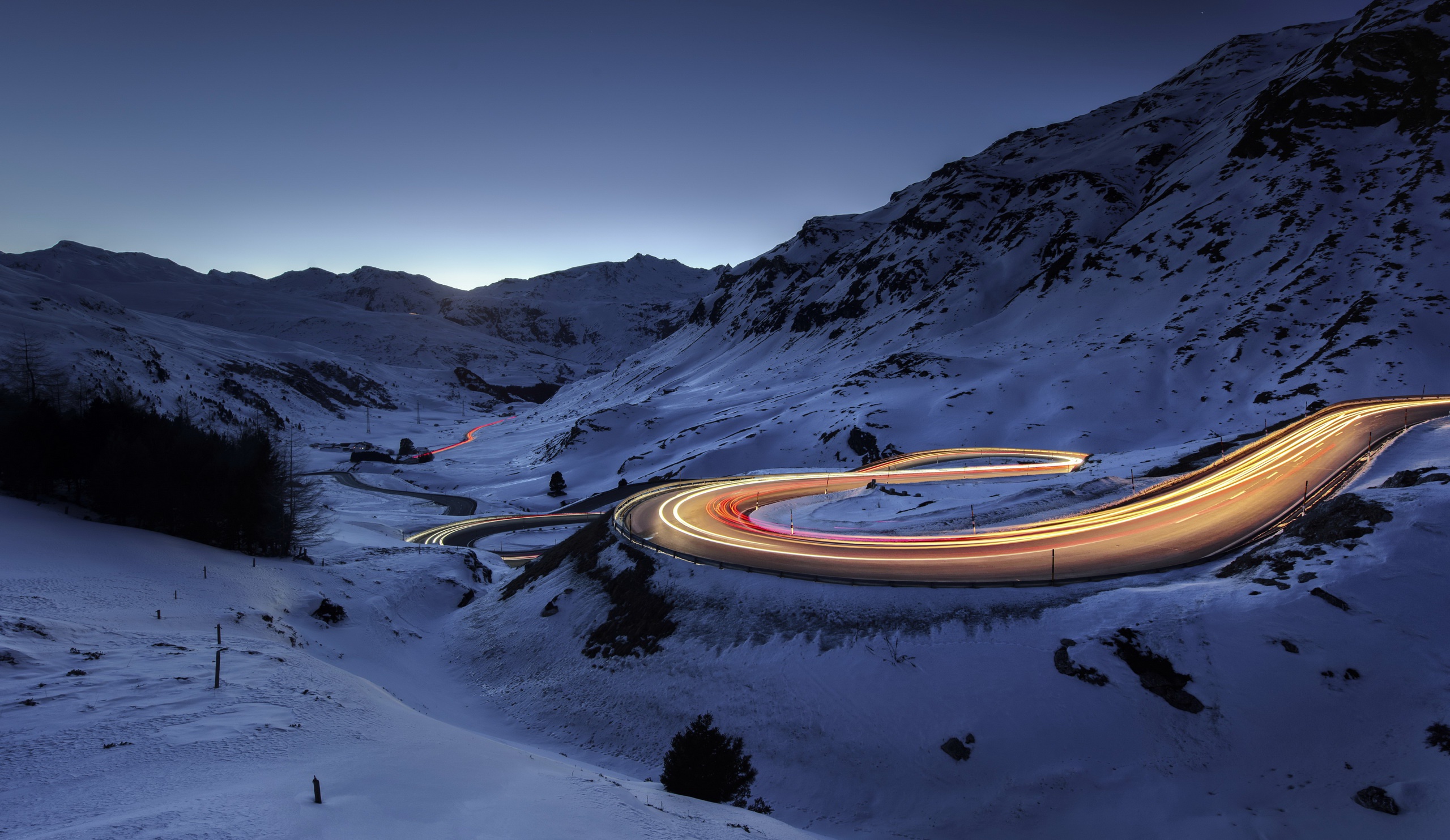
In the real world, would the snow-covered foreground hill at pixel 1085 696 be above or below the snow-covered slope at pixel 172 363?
below

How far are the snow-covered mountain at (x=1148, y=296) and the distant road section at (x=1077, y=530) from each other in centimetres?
2212

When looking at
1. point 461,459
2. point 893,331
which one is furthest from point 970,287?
point 461,459

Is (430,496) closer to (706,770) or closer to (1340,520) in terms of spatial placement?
(706,770)

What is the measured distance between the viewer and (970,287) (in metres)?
124

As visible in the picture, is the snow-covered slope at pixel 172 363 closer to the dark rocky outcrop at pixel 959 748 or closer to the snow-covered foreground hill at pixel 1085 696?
the snow-covered foreground hill at pixel 1085 696

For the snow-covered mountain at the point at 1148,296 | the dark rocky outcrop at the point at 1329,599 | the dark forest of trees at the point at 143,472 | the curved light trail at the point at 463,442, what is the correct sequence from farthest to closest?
the curved light trail at the point at 463,442 < the snow-covered mountain at the point at 1148,296 < the dark forest of trees at the point at 143,472 < the dark rocky outcrop at the point at 1329,599

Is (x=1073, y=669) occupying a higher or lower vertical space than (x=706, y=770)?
higher

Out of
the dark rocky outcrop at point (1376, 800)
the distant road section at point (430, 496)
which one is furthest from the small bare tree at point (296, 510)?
the dark rocky outcrop at point (1376, 800)

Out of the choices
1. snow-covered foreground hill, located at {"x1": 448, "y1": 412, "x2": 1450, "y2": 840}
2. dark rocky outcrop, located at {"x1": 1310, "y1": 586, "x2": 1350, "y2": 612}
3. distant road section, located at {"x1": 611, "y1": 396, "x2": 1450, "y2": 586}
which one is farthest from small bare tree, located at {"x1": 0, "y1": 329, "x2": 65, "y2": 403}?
dark rocky outcrop, located at {"x1": 1310, "y1": 586, "x2": 1350, "y2": 612}

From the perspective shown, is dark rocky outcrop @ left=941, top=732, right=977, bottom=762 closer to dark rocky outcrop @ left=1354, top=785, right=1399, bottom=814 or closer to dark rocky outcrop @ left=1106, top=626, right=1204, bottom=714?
dark rocky outcrop @ left=1106, top=626, right=1204, bottom=714

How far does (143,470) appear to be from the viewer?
30188 millimetres

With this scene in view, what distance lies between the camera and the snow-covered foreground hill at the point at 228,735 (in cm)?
884

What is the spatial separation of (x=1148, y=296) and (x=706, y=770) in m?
99.7

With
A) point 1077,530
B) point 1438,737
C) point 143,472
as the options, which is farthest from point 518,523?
point 1438,737
